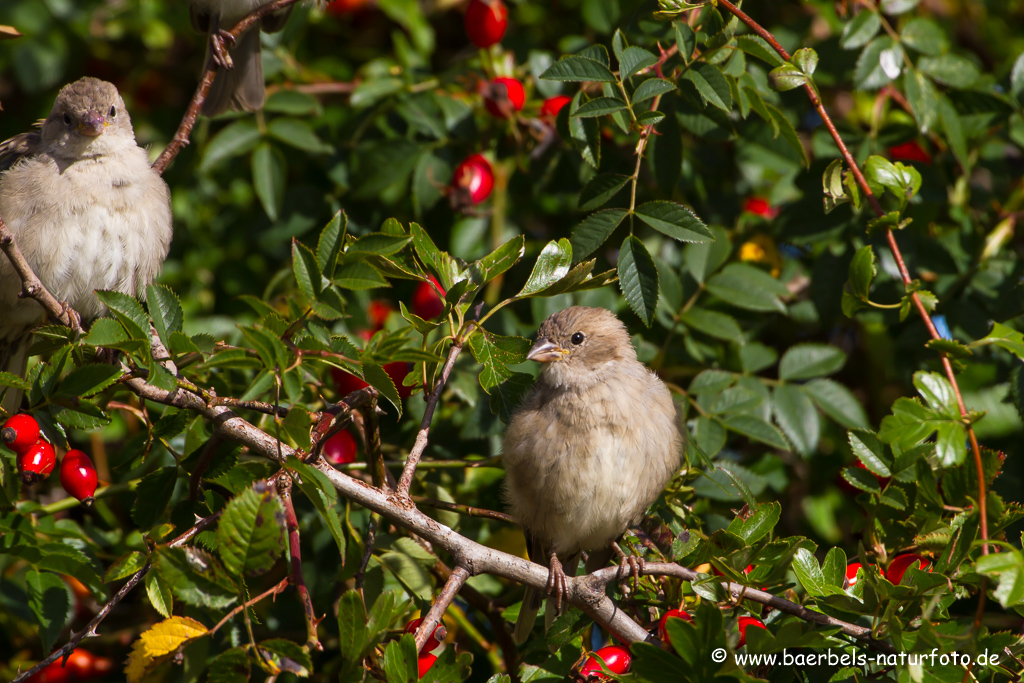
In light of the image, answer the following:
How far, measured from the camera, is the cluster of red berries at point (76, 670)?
331 cm

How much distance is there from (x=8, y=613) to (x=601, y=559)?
236cm

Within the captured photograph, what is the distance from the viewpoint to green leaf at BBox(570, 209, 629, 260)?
2.79 meters

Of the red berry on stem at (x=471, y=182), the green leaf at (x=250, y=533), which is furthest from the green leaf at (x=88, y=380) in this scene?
the red berry on stem at (x=471, y=182)

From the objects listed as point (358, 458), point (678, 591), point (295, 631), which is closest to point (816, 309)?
point (678, 591)

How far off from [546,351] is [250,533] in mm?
1554

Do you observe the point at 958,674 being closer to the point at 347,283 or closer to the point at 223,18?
the point at 347,283

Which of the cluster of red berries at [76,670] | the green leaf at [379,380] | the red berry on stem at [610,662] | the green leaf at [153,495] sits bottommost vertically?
the cluster of red berries at [76,670]

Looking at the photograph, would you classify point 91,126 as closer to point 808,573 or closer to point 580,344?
point 580,344

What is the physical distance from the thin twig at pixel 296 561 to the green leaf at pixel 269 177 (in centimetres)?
189

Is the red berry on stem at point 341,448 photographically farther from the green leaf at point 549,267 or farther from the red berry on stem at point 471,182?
the red berry on stem at point 471,182

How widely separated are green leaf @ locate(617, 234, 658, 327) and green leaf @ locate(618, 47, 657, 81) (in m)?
0.55

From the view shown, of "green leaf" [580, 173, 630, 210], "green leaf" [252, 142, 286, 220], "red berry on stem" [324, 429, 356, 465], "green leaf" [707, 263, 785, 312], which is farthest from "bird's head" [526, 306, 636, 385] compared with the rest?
"green leaf" [252, 142, 286, 220]

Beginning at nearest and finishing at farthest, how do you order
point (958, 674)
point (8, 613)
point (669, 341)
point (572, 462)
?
1. point (958, 674)
2. point (572, 462)
3. point (8, 613)
4. point (669, 341)

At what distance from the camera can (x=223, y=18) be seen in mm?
4191
